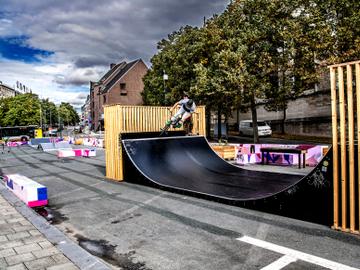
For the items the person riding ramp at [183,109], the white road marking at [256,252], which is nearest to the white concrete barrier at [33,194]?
the white road marking at [256,252]

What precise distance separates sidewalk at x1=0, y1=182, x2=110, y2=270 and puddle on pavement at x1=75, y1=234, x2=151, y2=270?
27 cm

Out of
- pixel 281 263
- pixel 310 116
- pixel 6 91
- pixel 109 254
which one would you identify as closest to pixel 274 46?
pixel 310 116

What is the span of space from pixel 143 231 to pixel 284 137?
3032 cm

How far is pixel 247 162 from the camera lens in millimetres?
16797

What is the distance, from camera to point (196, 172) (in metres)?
11.3

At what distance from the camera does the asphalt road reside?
15.1ft

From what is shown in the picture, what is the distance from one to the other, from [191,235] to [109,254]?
5.10 ft

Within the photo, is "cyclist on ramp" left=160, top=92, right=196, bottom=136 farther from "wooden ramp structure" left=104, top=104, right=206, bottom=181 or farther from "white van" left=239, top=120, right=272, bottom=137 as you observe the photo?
"white van" left=239, top=120, right=272, bottom=137

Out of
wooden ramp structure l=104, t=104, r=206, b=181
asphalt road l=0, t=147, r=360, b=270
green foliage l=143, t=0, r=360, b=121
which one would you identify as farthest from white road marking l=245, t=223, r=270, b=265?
green foliage l=143, t=0, r=360, b=121

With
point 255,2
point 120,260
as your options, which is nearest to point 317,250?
point 120,260

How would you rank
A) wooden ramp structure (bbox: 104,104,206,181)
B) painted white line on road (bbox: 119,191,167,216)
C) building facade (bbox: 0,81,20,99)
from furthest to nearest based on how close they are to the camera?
1. building facade (bbox: 0,81,20,99)
2. wooden ramp structure (bbox: 104,104,206,181)
3. painted white line on road (bbox: 119,191,167,216)

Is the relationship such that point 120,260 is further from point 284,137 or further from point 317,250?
point 284,137

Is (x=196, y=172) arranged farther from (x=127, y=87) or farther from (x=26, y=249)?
(x=127, y=87)

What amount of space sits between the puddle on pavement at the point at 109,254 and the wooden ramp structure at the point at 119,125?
6.47m
